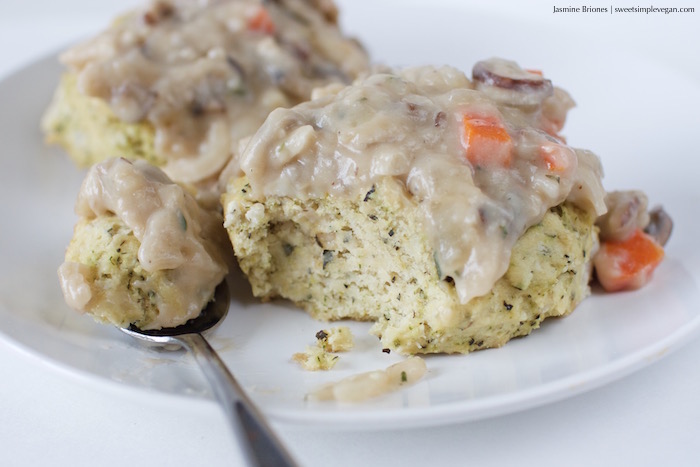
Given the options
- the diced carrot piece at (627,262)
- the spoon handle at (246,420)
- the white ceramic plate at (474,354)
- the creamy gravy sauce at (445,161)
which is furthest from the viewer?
the diced carrot piece at (627,262)

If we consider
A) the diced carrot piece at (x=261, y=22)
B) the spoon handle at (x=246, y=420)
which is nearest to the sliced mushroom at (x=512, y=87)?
the spoon handle at (x=246, y=420)

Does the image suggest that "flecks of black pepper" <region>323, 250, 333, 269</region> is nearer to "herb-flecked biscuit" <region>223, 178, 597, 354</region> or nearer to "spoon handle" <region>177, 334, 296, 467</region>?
"herb-flecked biscuit" <region>223, 178, 597, 354</region>

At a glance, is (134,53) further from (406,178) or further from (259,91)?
(406,178)

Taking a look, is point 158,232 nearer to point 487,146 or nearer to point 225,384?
point 225,384

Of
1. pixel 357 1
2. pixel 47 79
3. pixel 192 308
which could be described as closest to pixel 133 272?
pixel 192 308

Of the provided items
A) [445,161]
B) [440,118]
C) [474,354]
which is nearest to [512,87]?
[440,118]

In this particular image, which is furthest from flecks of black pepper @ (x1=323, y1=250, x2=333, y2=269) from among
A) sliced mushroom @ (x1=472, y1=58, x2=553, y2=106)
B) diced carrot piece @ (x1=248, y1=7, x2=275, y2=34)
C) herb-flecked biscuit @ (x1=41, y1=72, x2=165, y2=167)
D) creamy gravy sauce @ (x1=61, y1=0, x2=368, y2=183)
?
diced carrot piece @ (x1=248, y1=7, x2=275, y2=34)

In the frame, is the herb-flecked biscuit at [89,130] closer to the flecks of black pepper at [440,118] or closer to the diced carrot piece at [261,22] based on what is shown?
the diced carrot piece at [261,22]
